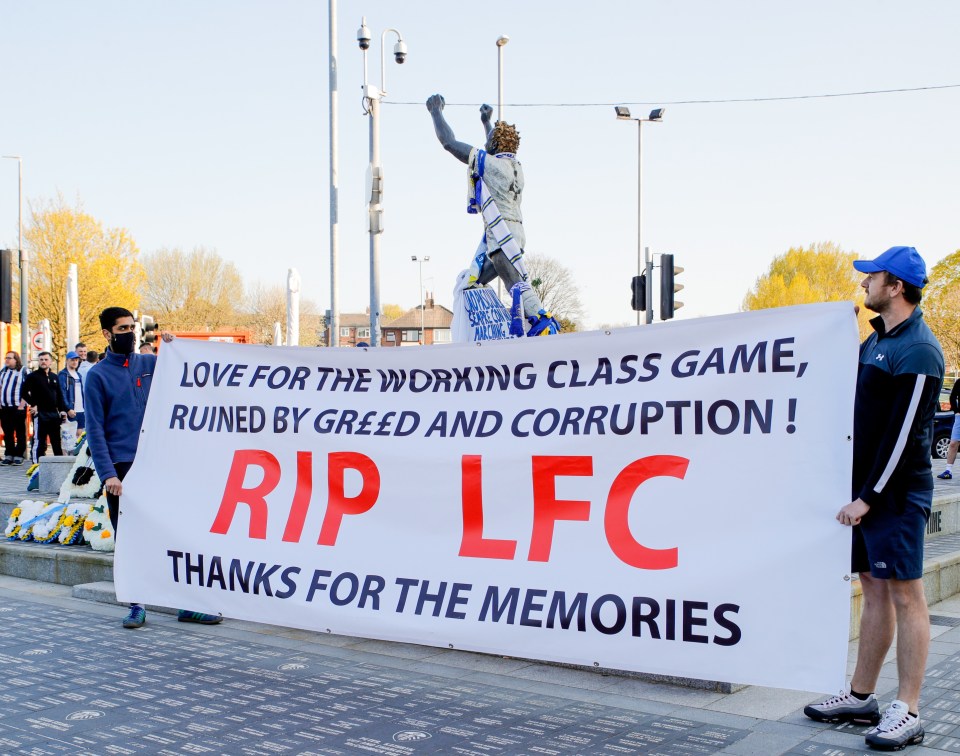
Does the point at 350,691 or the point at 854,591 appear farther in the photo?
the point at 854,591

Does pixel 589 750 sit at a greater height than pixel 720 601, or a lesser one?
lesser

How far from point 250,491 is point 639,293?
1414 cm

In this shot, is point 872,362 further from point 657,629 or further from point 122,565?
point 122,565

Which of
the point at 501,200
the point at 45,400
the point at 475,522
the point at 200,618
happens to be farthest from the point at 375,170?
the point at 475,522

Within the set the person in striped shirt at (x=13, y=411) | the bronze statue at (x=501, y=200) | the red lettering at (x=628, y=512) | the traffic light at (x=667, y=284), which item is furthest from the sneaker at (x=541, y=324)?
the person in striped shirt at (x=13, y=411)

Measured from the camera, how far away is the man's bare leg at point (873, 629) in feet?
14.6

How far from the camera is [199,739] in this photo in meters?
4.51

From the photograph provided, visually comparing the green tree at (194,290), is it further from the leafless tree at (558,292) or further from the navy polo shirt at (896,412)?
the navy polo shirt at (896,412)

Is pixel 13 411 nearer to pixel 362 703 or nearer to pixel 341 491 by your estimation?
pixel 341 491

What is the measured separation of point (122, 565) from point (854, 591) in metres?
4.35

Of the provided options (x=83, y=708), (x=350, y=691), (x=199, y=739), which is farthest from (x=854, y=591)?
(x=83, y=708)

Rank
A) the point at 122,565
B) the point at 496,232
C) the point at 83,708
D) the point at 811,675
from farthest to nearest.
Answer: the point at 496,232, the point at 122,565, the point at 83,708, the point at 811,675

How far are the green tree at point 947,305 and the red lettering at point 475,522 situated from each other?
52556 millimetres

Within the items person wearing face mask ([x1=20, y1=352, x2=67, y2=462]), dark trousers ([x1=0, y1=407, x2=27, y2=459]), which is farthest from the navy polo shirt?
dark trousers ([x1=0, y1=407, x2=27, y2=459])
